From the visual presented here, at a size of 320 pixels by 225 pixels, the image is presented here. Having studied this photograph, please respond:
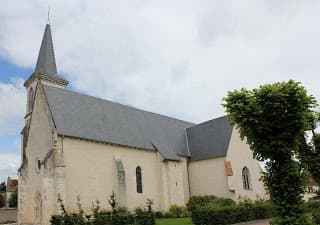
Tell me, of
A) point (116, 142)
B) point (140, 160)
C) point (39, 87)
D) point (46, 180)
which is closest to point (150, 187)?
point (140, 160)

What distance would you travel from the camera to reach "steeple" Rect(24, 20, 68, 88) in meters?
33.7

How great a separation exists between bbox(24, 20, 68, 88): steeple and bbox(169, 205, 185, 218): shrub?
1692 centimetres

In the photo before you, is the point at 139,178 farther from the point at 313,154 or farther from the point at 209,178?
the point at 313,154

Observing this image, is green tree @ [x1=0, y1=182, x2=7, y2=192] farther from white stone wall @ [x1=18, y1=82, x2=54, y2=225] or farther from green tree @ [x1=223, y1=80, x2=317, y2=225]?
green tree @ [x1=223, y1=80, x2=317, y2=225]

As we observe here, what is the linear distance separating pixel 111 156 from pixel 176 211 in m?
7.54

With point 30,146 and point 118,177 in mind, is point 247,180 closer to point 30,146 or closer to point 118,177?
point 118,177

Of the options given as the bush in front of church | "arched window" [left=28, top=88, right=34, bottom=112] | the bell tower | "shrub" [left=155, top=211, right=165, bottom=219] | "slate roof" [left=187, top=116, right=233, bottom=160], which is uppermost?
the bell tower

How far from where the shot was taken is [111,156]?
88.9 ft

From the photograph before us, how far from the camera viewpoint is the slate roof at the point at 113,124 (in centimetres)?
2583

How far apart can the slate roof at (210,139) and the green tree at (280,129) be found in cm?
1922

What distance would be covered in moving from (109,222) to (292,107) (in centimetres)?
993

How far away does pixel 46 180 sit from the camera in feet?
74.7

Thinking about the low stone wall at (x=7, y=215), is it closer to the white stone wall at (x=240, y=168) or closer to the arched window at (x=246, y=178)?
the white stone wall at (x=240, y=168)

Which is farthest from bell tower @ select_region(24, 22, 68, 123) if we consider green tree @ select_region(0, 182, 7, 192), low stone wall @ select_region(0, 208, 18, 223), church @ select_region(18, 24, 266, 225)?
green tree @ select_region(0, 182, 7, 192)
